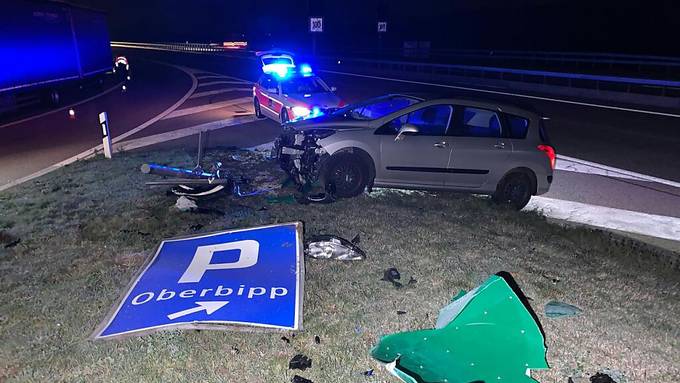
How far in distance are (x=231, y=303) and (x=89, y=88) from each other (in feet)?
74.8

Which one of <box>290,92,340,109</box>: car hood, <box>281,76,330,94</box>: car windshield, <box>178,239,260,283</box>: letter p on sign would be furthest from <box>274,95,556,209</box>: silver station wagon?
<box>281,76,330,94</box>: car windshield

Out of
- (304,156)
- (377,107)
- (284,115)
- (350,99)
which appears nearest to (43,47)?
(284,115)

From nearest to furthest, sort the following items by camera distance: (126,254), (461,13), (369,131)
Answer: (126,254) < (369,131) < (461,13)

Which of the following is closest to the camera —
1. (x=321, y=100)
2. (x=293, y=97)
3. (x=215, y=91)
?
(x=321, y=100)

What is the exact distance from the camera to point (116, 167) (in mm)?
8844

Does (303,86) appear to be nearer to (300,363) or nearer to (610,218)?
(610,218)

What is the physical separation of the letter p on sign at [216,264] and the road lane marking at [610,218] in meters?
4.45

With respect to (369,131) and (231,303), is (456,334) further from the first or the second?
(369,131)

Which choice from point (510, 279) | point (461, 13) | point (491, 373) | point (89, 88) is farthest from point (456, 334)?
point (461, 13)

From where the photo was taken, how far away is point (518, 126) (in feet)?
22.9

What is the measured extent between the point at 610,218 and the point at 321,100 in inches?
291

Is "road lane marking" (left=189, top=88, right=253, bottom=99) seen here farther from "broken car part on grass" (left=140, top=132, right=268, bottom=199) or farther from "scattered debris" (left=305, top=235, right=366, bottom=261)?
"scattered debris" (left=305, top=235, right=366, bottom=261)

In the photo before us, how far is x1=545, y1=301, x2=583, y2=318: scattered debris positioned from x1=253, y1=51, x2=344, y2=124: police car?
7.76 meters

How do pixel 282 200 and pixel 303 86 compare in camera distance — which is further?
pixel 303 86
